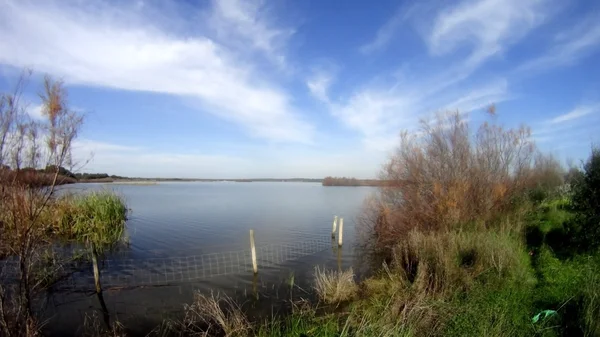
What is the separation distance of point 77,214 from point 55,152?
1721 centimetres

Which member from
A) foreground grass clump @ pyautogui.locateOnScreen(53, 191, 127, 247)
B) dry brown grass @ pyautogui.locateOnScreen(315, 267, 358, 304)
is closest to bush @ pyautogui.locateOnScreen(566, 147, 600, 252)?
dry brown grass @ pyautogui.locateOnScreen(315, 267, 358, 304)

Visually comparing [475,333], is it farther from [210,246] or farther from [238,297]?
[210,246]

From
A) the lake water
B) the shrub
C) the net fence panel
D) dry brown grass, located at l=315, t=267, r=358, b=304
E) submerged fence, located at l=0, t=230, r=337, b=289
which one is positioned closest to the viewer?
the shrub

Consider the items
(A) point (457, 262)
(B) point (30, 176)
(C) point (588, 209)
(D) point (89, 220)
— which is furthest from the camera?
(D) point (89, 220)

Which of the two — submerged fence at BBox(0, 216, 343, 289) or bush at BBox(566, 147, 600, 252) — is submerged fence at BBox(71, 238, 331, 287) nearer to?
submerged fence at BBox(0, 216, 343, 289)

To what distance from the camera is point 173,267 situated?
1403 centimetres

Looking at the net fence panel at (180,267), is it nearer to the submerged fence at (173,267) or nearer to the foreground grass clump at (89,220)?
the submerged fence at (173,267)

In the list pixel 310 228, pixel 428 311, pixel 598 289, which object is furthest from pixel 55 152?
pixel 310 228

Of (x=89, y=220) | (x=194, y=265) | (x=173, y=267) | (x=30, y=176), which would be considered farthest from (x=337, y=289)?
(x=89, y=220)

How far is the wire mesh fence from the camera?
1183cm

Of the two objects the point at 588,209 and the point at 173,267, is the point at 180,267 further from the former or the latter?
the point at 588,209

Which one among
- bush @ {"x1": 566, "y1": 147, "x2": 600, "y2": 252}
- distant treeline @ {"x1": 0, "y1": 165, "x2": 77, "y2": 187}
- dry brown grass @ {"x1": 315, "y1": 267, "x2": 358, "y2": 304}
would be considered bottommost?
dry brown grass @ {"x1": 315, "y1": 267, "x2": 358, "y2": 304}

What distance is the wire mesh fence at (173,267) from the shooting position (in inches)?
466

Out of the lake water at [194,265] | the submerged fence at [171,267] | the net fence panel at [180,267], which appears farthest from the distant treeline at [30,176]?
the net fence panel at [180,267]
